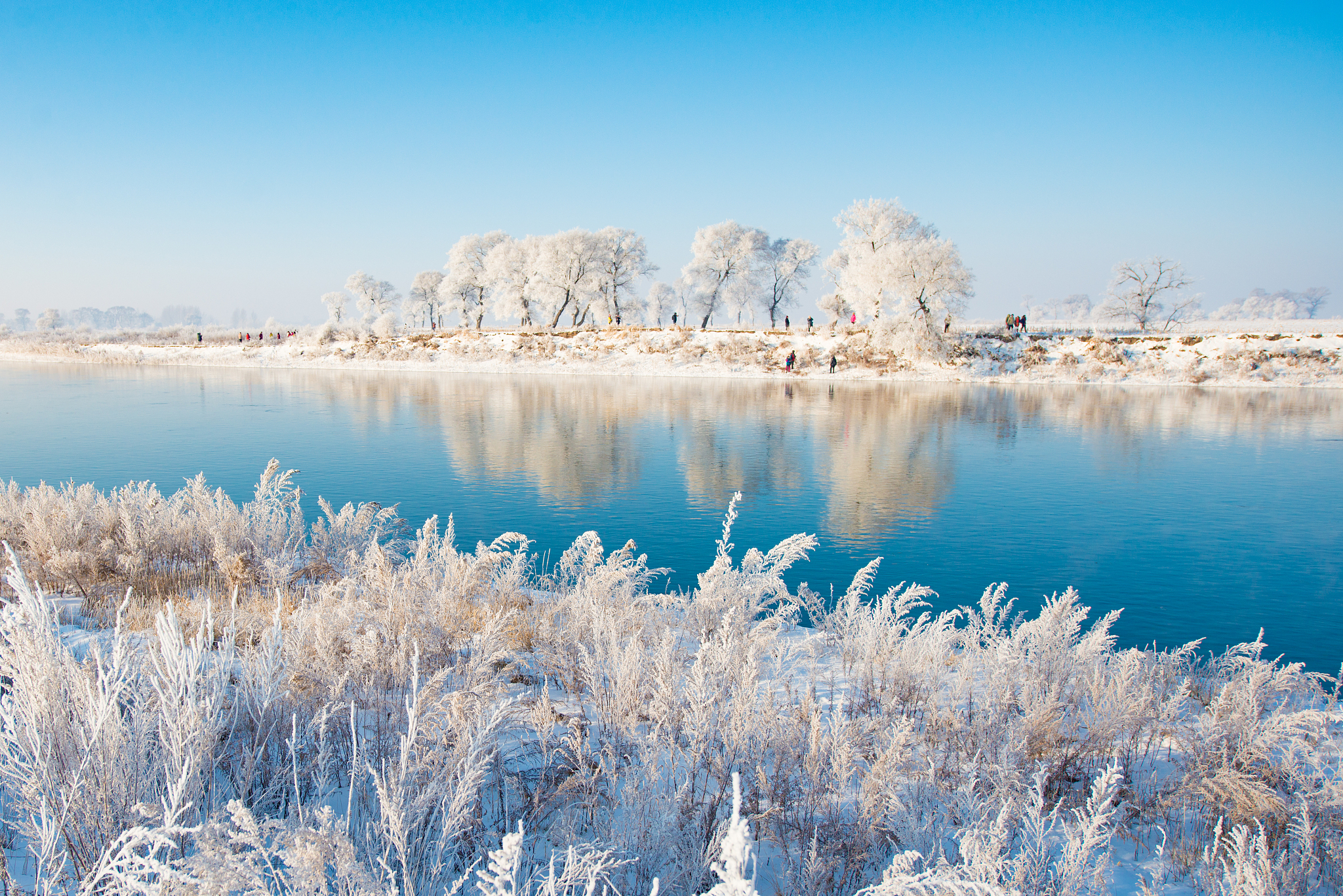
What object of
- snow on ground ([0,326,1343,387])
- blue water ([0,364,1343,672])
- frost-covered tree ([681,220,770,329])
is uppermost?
frost-covered tree ([681,220,770,329])

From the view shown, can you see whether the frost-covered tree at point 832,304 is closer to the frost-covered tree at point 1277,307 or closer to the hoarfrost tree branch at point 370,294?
the hoarfrost tree branch at point 370,294

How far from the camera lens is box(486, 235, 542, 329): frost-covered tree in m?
68.9

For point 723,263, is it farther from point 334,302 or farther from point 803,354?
point 334,302

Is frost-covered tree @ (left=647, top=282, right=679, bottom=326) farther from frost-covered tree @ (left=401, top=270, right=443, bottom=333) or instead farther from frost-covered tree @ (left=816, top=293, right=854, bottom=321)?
frost-covered tree @ (left=816, top=293, right=854, bottom=321)

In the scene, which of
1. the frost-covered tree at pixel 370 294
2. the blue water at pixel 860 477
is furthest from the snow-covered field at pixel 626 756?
the frost-covered tree at pixel 370 294

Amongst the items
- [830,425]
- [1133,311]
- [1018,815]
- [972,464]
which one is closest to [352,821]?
[1018,815]

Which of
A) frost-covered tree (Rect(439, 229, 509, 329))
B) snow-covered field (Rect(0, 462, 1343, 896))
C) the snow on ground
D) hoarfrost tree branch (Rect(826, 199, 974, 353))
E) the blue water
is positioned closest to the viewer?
snow-covered field (Rect(0, 462, 1343, 896))

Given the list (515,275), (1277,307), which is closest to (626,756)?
(515,275)

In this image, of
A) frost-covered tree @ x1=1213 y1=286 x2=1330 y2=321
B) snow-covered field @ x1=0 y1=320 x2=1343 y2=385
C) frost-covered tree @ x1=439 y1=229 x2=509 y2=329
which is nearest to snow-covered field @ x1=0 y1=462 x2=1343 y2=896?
snow-covered field @ x1=0 y1=320 x2=1343 y2=385

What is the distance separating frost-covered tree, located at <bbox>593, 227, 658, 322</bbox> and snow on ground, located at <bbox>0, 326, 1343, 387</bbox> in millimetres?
9702

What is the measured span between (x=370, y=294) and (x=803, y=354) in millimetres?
66078

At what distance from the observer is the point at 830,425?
76.7 ft

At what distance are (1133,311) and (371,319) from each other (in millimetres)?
86110

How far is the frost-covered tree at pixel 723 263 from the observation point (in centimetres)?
6625
